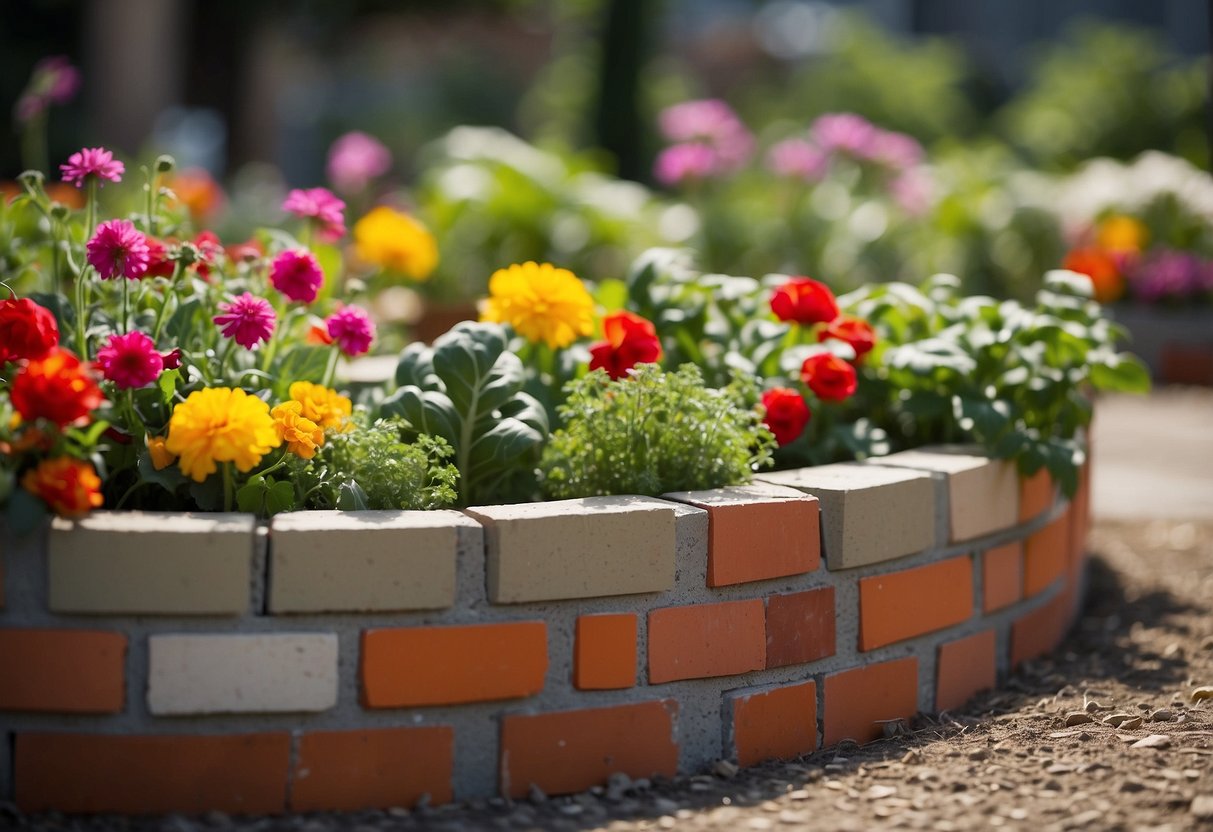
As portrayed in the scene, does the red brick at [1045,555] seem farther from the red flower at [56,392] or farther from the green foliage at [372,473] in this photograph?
the red flower at [56,392]

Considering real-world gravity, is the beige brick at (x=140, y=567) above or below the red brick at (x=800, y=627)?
above

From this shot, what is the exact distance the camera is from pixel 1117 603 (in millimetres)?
3195

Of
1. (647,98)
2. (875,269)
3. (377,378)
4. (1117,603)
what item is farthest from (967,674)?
(647,98)

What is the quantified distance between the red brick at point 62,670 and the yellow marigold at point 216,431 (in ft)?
0.91

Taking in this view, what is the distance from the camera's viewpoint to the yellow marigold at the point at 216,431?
1950 millimetres

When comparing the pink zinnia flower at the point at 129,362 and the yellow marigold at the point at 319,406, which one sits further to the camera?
the yellow marigold at the point at 319,406

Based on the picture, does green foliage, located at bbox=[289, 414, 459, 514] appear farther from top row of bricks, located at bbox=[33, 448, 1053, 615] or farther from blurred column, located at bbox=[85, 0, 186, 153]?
blurred column, located at bbox=[85, 0, 186, 153]

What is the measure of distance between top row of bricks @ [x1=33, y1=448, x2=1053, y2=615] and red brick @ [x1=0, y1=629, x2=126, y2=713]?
0.04 metres

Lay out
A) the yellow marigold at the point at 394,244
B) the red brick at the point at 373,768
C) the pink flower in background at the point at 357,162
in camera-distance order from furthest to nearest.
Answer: the pink flower in background at the point at 357,162, the yellow marigold at the point at 394,244, the red brick at the point at 373,768

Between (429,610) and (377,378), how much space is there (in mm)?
974

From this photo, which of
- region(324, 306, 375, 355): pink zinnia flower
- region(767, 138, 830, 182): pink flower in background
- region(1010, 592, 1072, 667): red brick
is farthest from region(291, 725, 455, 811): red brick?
region(767, 138, 830, 182): pink flower in background

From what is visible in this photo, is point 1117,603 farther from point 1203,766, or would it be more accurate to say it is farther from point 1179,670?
point 1203,766

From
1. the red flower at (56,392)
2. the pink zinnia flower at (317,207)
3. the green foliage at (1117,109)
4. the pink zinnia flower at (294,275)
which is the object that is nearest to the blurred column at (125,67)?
the pink zinnia flower at (317,207)

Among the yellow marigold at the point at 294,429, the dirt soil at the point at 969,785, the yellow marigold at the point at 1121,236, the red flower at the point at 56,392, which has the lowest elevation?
the dirt soil at the point at 969,785
